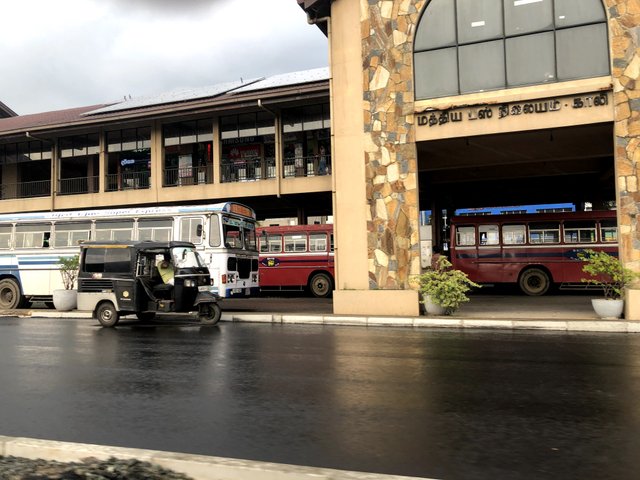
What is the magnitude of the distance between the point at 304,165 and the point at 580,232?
498 inches

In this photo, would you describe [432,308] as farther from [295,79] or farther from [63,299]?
[295,79]

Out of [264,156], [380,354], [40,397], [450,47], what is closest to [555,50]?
[450,47]

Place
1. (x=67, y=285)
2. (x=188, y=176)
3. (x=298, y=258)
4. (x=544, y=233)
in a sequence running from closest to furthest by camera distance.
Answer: (x=67, y=285) < (x=544, y=233) < (x=298, y=258) < (x=188, y=176)

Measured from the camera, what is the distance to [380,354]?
8.27 meters

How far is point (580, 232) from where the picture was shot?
749 inches

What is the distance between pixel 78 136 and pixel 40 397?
24064 mm

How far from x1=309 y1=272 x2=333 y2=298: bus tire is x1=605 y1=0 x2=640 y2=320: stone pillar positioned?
11.4 metres

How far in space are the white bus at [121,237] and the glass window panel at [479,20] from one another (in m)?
8.52

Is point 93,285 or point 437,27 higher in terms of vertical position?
point 437,27

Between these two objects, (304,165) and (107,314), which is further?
(304,165)

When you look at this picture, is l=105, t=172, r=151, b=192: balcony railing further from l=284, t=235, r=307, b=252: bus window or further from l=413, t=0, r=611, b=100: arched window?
l=413, t=0, r=611, b=100: arched window

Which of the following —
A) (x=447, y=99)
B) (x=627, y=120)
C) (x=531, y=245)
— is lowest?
(x=531, y=245)

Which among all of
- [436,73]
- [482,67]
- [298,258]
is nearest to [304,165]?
[298,258]

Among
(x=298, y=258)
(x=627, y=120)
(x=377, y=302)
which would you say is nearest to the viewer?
(x=627, y=120)
